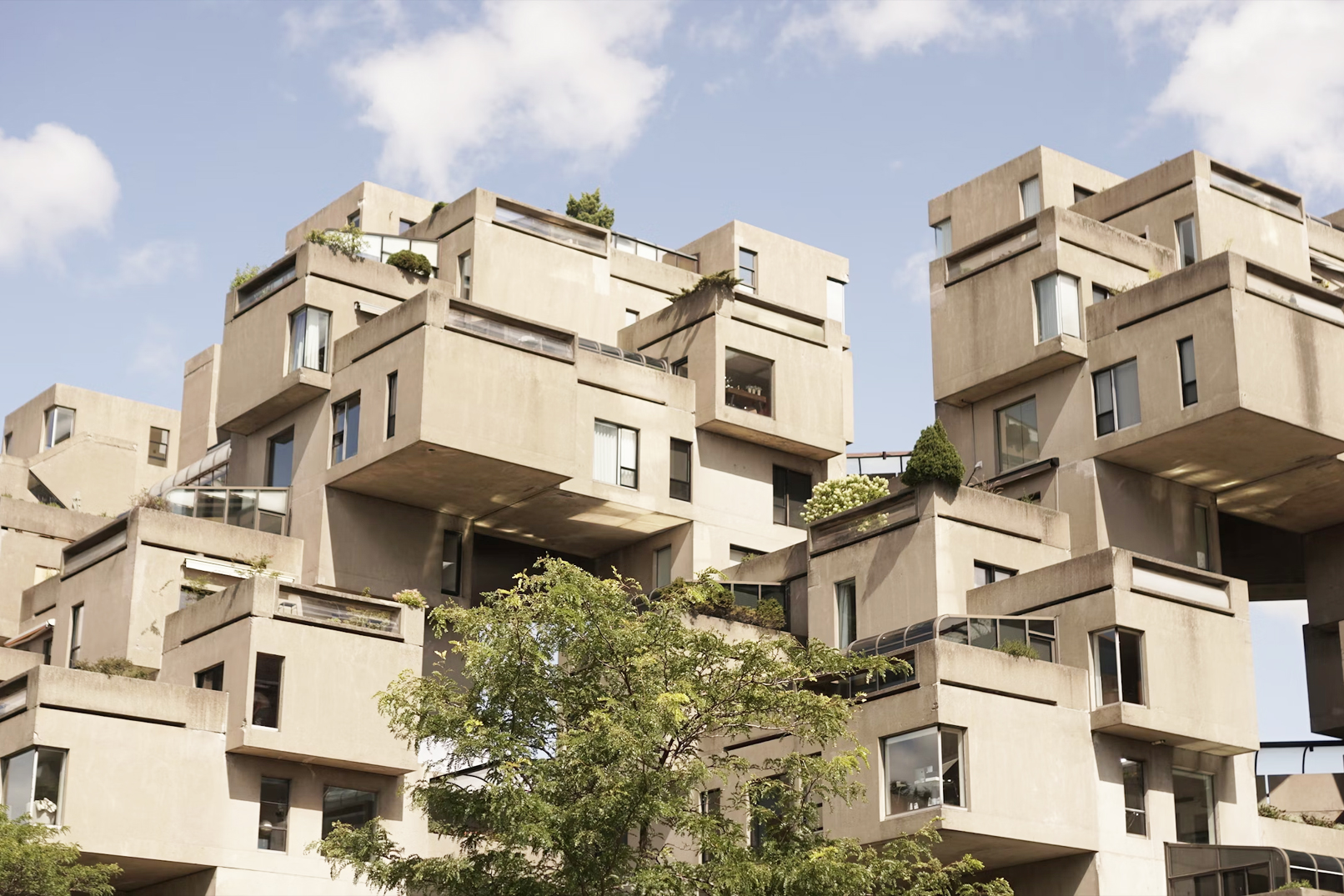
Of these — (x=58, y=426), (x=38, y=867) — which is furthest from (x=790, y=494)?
(x=58, y=426)

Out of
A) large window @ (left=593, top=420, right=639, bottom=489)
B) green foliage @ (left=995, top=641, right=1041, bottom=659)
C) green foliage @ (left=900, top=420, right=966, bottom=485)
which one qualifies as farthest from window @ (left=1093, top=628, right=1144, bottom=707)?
large window @ (left=593, top=420, right=639, bottom=489)

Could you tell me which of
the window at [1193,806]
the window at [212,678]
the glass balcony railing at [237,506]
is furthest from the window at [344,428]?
the window at [1193,806]

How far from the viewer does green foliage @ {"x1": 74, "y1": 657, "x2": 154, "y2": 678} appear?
144 ft

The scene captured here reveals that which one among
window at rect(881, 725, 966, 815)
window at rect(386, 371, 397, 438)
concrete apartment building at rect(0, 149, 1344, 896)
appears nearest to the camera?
window at rect(881, 725, 966, 815)

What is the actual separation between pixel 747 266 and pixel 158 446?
2705 cm

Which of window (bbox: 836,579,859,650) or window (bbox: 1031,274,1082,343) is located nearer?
window (bbox: 836,579,859,650)

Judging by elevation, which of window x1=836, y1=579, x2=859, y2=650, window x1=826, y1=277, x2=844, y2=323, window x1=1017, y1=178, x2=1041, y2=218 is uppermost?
window x1=1017, y1=178, x2=1041, y2=218

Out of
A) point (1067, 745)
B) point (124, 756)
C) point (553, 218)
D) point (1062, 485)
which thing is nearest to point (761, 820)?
point (1067, 745)

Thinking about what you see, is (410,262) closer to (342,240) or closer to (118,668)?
(342,240)

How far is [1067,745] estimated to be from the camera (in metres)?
40.1

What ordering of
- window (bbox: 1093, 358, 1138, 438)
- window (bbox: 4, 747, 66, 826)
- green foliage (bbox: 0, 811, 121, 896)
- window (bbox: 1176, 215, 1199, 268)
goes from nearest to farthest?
green foliage (bbox: 0, 811, 121, 896)
window (bbox: 4, 747, 66, 826)
window (bbox: 1093, 358, 1138, 438)
window (bbox: 1176, 215, 1199, 268)

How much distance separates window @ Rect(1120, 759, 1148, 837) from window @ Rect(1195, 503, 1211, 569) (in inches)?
376

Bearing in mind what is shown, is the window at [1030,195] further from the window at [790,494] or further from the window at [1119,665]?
the window at [1119,665]

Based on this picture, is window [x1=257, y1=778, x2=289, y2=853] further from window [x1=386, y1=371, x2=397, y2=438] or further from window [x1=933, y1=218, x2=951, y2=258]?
window [x1=933, y1=218, x2=951, y2=258]
